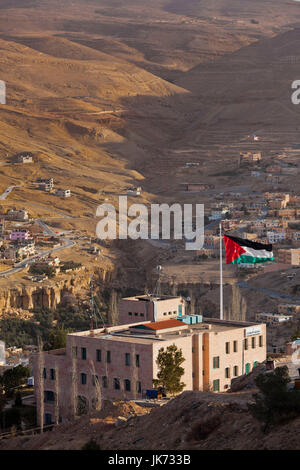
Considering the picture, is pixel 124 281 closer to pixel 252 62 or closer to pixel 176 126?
pixel 176 126

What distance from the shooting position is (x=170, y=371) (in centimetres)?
3512

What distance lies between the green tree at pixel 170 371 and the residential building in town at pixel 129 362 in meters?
0.41

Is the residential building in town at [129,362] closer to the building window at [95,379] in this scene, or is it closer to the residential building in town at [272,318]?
the building window at [95,379]

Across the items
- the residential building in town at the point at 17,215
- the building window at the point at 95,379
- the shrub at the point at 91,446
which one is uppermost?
the residential building in town at the point at 17,215

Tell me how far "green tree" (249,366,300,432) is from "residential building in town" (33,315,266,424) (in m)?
11.5

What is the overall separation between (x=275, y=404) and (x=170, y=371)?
1145 centimetres

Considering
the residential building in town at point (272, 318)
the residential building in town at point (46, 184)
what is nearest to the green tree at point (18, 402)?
the residential building in town at point (272, 318)

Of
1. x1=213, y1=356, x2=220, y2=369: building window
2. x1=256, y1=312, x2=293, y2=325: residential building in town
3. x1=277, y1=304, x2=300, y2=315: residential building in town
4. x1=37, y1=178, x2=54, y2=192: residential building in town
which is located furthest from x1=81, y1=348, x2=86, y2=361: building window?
x1=37, y1=178, x2=54, y2=192: residential building in town

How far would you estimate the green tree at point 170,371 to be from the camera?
115ft

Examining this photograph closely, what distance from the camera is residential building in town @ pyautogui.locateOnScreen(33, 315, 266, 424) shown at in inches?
1432

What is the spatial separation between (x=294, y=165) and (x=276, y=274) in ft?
146

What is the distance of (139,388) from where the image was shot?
119 ft

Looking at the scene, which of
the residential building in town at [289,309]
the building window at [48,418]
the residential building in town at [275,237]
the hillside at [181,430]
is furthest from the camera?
the residential building in town at [275,237]
